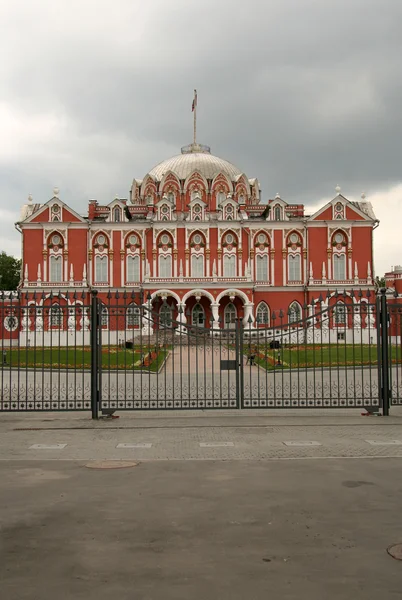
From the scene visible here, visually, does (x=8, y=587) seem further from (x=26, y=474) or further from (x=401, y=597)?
(x=26, y=474)

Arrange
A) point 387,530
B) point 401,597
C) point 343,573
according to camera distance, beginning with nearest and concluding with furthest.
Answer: point 401,597, point 343,573, point 387,530

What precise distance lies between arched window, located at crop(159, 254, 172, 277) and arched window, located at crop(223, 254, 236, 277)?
471 cm

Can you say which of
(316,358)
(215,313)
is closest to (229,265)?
(215,313)

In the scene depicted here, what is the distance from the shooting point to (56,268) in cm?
5525

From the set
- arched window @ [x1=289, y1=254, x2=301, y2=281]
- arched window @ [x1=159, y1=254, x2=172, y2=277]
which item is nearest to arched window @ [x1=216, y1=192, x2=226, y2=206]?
arched window @ [x1=159, y1=254, x2=172, y2=277]

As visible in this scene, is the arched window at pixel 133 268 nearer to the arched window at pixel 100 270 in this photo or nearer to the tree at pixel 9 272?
the arched window at pixel 100 270

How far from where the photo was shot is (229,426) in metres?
13.2

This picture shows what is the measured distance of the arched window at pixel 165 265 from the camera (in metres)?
55.5

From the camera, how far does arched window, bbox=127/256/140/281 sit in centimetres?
5569

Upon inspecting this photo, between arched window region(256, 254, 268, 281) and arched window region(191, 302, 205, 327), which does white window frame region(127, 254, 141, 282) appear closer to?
arched window region(191, 302, 205, 327)

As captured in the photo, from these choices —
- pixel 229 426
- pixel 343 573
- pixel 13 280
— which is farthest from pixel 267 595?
pixel 13 280

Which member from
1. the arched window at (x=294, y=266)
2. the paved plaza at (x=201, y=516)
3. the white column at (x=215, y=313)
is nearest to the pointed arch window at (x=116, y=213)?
the white column at (x=215, y=313)

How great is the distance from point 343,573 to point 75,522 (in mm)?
2770

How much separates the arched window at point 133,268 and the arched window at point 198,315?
556cm
